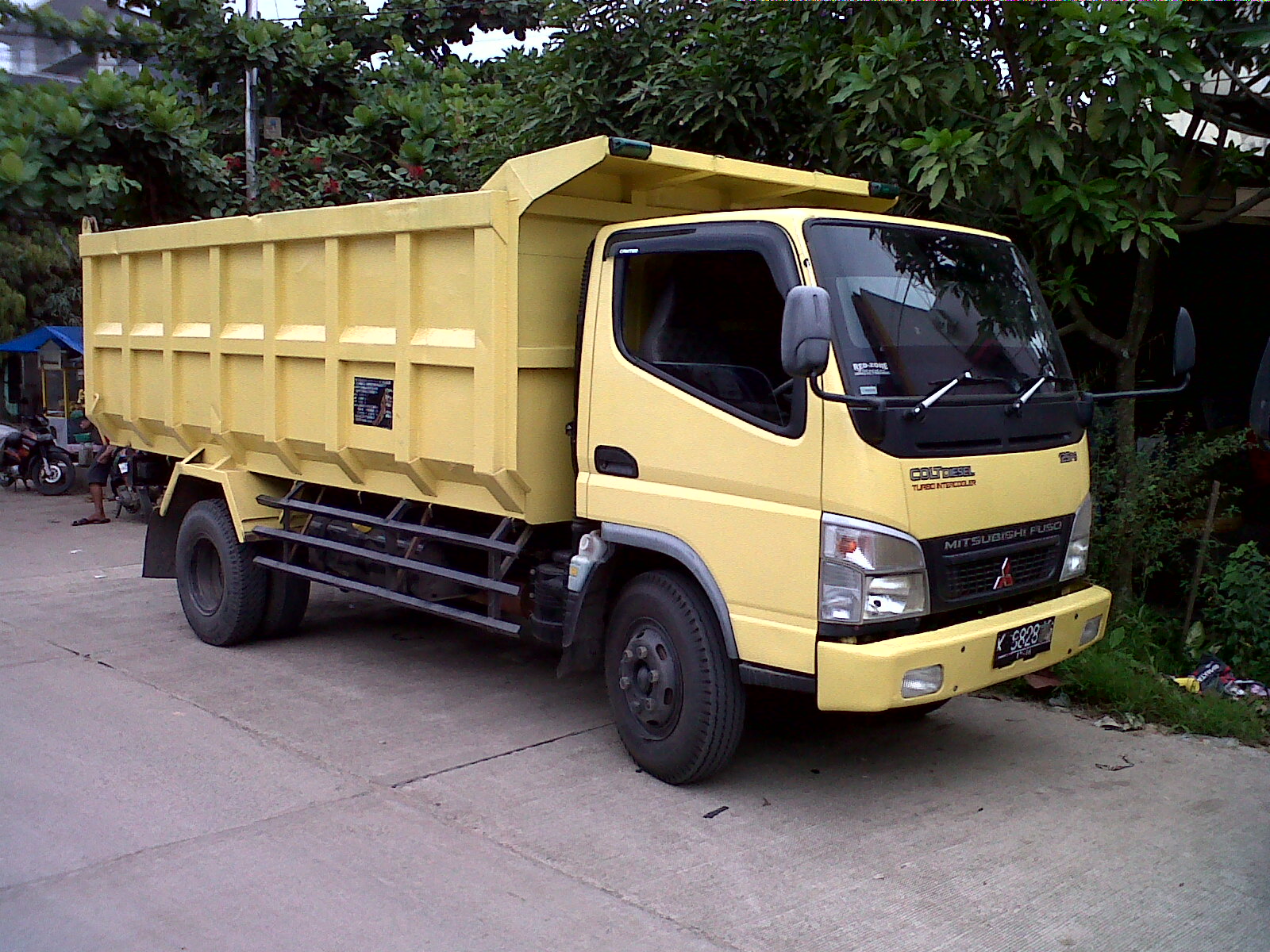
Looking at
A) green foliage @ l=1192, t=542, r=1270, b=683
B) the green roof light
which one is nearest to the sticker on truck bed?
the green roof light

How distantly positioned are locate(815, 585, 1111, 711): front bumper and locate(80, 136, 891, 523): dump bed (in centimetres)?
177

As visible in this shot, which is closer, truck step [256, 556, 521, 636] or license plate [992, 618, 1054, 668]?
license plate [992, 618, 1054, 668]

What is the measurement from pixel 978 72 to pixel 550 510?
3.73 meters

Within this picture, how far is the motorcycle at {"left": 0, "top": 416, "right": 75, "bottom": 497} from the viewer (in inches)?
635

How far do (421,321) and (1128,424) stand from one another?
4344mm

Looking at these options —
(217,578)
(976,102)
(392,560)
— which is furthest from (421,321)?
(976,102)

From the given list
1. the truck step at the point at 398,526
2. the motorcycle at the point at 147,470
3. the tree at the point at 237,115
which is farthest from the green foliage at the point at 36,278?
the truck step at the point at 398,526

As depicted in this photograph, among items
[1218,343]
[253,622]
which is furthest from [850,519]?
[1218,343]

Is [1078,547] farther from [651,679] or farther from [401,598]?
[401,598]

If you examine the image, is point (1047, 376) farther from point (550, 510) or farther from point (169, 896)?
point (169, 896)

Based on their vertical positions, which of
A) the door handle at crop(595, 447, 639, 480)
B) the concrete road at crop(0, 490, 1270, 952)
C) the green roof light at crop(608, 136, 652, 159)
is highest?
the green roof light at crop(608, 136, 652, 159)

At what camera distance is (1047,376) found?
5199 mm

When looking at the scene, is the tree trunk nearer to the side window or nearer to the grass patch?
the grass patch

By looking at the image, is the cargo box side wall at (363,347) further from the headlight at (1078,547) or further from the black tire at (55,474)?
the black tire at (55,474)
